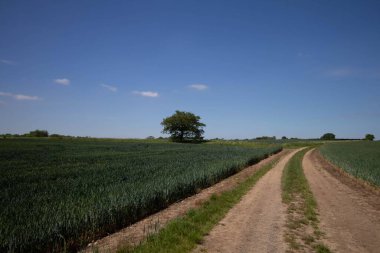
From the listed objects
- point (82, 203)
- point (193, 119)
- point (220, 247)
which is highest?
point (193, 119)

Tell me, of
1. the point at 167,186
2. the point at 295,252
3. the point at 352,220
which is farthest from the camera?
the point at 167,186

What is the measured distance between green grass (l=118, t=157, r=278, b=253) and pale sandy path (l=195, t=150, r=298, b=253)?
0.29m

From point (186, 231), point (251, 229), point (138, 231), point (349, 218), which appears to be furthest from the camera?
point (349, 218)

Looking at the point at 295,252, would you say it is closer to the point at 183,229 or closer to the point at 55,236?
the point at 183,229

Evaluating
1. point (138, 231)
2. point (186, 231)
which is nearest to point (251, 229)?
point (186, 231)

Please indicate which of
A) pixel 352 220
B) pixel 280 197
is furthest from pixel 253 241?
pixel 280 197

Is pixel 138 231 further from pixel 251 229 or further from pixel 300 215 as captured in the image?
pixel 300 215

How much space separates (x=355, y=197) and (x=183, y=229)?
1211 cm

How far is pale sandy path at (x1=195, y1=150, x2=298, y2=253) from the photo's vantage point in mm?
8352

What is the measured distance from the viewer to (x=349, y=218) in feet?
39.0

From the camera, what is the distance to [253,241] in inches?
348

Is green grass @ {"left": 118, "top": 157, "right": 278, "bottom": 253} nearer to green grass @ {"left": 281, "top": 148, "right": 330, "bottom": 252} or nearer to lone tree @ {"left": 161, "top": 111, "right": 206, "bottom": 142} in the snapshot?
green grass @ {"left": 281, "top": 148, "right": 330, "bottom": 252}

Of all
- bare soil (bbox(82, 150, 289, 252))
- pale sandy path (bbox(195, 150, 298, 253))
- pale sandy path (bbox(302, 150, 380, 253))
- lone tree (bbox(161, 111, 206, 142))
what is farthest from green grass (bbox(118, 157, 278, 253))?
lone tree (bbox(161, 111, 206, 142))

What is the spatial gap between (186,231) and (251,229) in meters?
2.33
